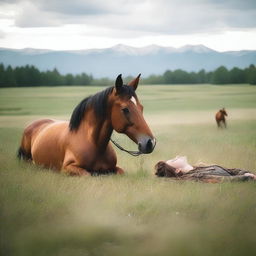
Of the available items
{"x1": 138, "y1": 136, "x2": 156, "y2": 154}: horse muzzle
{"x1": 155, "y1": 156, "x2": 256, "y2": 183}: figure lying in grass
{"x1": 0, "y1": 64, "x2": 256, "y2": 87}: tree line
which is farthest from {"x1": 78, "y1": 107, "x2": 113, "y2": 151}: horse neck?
{"x1": 0, "y1": 64, "x2": 256, "y2": 87}: tree line

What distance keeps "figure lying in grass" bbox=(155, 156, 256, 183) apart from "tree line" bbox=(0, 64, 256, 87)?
538 centimetres

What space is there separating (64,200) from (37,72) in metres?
8.96

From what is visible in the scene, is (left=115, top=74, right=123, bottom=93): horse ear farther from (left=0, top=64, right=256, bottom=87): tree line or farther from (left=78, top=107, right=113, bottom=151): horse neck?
(left=0, top=64, right=256, bottom=87): tree line

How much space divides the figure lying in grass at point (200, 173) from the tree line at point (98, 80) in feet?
17.7

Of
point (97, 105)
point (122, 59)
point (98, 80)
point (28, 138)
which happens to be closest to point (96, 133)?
point (97, 105)

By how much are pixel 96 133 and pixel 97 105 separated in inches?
15.9

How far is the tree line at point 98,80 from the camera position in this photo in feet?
39.8

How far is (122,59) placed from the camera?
2292cm

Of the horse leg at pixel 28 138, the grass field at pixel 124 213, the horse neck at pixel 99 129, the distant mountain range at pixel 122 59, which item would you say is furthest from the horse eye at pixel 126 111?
the horse leg at pixel 28 138

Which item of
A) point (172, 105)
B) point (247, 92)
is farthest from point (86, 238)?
point (172, 105)

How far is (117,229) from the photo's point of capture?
4613mm

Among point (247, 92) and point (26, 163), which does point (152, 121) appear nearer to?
point (247, 92)

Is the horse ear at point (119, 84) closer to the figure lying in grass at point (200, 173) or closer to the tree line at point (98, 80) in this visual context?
the figure lying in grass at point (200, 173)

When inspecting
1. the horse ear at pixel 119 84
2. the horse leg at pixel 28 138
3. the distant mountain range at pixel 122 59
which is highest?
the distant mountain range at pixel 122 59
